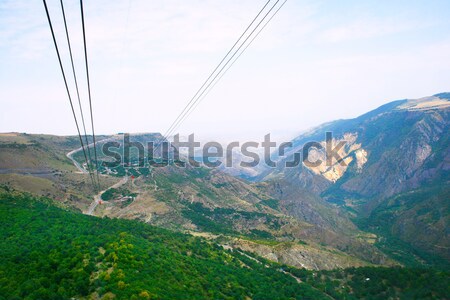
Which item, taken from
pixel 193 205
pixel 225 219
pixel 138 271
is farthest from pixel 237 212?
pixel 138 271

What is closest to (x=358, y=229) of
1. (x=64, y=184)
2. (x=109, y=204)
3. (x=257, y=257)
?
(x=257, y=257)

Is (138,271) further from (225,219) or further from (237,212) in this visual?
(237,212)

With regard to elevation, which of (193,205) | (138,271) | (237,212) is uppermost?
(138,271)

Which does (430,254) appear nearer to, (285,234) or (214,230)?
(285,234)

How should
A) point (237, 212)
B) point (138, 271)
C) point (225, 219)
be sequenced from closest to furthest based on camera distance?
1. point (138, 271)
2. point (225, 219)
3. point (237, 212)

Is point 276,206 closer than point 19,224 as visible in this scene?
No

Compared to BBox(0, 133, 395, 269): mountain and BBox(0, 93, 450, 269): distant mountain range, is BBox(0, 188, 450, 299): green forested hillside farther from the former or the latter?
BBox(0, 93, 450, 269): distant mountain range

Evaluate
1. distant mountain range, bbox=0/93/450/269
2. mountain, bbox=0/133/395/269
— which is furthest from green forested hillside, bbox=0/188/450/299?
distant mountain range, bbox=0/93/450/269

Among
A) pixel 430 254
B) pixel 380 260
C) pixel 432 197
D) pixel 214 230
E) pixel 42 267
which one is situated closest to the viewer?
pixel 42 267

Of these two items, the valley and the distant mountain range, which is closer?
the valley
